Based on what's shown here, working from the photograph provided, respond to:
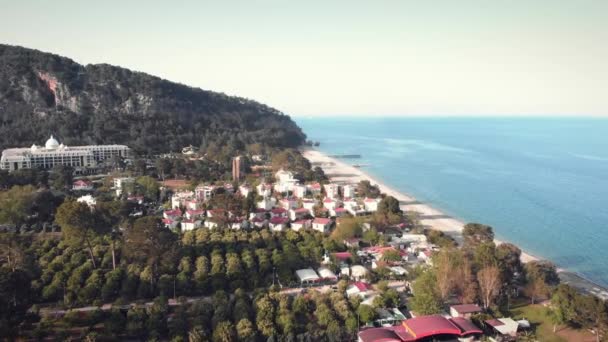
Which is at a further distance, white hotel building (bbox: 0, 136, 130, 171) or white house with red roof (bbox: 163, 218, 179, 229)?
white hotel building (bbox: 0, 136, 130, 171)

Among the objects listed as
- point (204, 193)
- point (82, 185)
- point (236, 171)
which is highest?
point (236, 171)

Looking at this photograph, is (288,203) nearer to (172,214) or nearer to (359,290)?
(172,214)

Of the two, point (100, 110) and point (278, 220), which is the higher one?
point (100, 110)

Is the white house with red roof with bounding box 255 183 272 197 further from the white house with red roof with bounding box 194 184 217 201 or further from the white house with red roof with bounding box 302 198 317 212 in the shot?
the white house with red roof with bounding box 194 184 217 201

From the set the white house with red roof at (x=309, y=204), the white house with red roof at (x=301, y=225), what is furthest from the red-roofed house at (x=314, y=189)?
the white house with red roof at (x=301, y=225)

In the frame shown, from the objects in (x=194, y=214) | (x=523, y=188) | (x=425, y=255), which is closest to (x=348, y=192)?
(x=194, y=214)

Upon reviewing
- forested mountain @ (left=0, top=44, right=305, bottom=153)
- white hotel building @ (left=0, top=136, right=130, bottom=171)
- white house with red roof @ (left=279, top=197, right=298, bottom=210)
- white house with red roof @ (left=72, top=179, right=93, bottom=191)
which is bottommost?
white house with red roof @ (left=279, top=197, right=298, bottom=210)

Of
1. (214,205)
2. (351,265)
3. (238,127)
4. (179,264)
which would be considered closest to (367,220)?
(351,265)

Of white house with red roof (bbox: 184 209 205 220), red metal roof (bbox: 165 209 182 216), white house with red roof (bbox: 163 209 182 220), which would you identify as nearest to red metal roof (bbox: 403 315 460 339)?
white house with red roof (bbox: 184 209 205 220)
